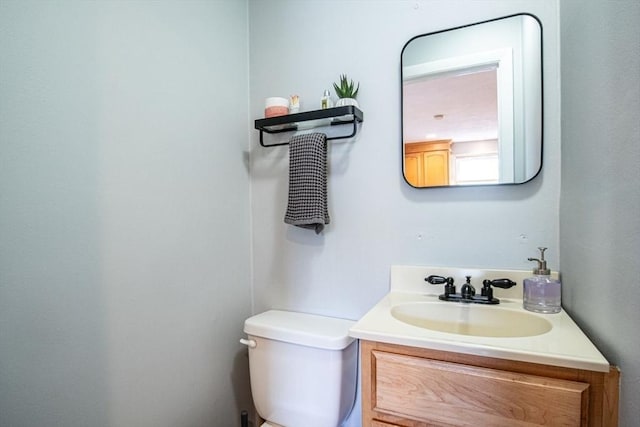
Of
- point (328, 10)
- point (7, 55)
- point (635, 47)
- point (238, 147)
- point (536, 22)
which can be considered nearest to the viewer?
point (635, 47)

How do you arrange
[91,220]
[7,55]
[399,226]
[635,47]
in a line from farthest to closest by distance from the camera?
1. [399,226]
2. [91,220]
3. [7,55]
4. [635,47]

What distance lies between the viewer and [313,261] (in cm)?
142

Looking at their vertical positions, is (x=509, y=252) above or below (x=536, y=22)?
below

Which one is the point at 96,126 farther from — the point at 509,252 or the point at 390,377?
the point at 509,252

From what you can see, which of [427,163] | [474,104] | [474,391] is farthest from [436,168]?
[474,391]

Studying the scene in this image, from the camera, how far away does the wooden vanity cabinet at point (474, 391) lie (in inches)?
26.5

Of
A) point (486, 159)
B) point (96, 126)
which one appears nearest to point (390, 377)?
point (486, 159)

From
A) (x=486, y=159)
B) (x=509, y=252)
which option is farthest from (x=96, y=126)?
(x=509, y=252)

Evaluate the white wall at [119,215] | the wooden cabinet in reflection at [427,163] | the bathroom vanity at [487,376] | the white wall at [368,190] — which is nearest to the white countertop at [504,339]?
the bathroom vanity at [487,376]

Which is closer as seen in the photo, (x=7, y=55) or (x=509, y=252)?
(x=7, y=55)

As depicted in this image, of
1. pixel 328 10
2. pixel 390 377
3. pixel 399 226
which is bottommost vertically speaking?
pixel 390 377

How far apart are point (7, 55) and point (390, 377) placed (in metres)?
1.23

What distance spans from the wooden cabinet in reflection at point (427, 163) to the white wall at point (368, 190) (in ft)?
0.12

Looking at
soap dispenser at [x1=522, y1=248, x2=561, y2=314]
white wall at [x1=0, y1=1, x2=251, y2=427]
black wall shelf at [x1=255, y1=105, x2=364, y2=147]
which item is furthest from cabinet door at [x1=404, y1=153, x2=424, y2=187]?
white wall at [x1=0, y1=1, x2=251, y2=427]
